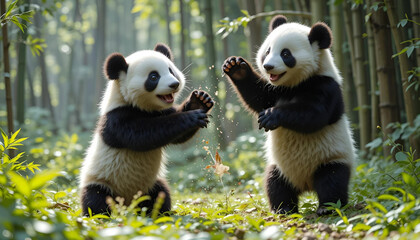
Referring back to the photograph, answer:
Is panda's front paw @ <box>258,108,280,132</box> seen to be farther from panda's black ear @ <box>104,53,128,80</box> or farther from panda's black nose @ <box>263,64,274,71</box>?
panda's black ear @ <box>104,53,128,80</box>

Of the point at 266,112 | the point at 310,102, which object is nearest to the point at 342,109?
the point at 310,102

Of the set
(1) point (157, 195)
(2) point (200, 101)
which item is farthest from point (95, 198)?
(2) point (200, 101)

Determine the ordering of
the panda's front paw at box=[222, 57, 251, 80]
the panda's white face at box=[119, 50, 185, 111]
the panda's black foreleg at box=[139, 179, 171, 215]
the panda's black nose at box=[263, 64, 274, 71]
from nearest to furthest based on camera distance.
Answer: the panda's black nose at box=[263, 64, 274, 71] → the panda's white face at box=[119, 50, 185, 111] → the panda's black foreleg at box=[139, 179, 171, 215] → the panda's front paw at box=[222, 57, 251, 80]

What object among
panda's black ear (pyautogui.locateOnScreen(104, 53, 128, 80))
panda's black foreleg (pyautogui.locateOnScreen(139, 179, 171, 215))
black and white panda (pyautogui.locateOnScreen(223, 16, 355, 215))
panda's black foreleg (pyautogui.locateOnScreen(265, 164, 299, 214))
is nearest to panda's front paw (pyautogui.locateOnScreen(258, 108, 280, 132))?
black and white panda (pyautogui.locateOnScreen(223, 16, 355, 215))

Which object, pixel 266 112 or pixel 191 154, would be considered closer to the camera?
pixel 266 112

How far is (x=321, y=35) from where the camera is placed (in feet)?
14.2

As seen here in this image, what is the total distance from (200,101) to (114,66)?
3.19 feet

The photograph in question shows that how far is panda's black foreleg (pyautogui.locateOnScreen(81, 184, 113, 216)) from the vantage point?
13.5 feet

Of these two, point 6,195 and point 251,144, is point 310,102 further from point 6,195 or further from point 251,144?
point 251,144

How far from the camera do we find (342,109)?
4.38 m

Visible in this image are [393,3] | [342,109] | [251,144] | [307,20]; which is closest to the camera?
[342,109]

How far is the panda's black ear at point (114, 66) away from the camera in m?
4.32

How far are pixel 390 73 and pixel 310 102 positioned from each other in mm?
2123

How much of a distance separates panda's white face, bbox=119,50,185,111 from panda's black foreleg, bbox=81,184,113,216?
93 cm
